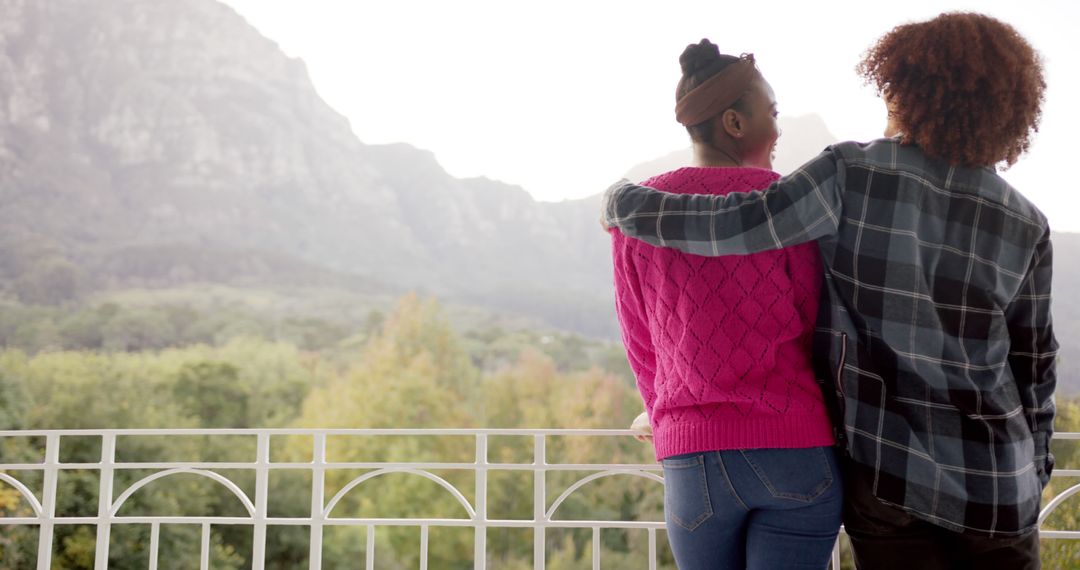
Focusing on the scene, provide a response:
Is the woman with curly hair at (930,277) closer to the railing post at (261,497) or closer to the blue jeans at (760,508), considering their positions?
the blue jeans at (760,508)

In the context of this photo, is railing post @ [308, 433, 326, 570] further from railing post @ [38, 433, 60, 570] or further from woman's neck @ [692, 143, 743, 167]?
woman's neck @ [692, 143, 743, 167]

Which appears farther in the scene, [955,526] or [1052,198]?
[1052,198]

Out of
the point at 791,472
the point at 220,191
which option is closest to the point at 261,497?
the point at 791,472

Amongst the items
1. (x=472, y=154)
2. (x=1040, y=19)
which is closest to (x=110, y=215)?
(x=472, y=154)

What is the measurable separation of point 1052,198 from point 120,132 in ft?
81.3

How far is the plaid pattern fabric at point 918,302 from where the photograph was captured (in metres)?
0.89

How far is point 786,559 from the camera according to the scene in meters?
0.89

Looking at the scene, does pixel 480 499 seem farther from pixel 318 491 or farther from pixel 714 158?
pixel 714 158

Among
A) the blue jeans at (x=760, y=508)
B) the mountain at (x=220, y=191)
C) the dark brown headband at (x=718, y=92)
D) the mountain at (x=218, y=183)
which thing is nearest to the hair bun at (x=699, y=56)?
the dark brown headband at (x=718, y=92)

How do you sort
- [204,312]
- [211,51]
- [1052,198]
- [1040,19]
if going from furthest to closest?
[211,51]
[204,312]
[1052,198]
[1040,19]

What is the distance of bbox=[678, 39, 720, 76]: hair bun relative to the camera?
40.6 inches

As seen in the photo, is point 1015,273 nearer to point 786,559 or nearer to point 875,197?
point 875,197

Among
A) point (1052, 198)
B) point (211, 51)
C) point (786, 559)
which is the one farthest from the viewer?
point (211, 51)

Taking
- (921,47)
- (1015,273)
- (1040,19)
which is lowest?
(1015,273)
